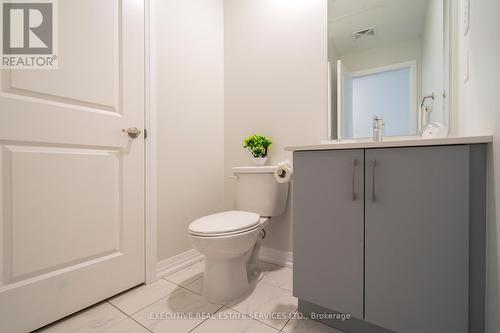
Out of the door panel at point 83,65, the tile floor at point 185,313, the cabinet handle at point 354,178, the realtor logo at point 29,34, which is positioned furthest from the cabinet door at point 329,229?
the realtor logo at point 29,34

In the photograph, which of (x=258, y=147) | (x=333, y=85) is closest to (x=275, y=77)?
(x=333, y=85)

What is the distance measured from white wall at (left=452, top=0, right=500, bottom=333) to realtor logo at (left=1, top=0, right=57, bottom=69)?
5.34ft

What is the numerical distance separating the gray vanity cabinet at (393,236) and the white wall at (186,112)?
0.90m

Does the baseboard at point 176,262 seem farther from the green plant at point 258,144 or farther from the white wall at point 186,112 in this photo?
the green plant at point 258,144

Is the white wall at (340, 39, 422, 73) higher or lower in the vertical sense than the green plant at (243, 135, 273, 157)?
higher

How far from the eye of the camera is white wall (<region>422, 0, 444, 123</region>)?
1.19 metres

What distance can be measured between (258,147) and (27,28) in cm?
133

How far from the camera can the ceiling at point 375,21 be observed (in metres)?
1.28

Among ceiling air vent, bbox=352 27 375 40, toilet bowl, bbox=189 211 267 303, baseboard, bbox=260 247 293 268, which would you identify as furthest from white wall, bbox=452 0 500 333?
baseboard, bbox=260 247 293 268

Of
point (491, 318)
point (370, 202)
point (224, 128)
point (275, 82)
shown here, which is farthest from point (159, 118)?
point (491, 318)

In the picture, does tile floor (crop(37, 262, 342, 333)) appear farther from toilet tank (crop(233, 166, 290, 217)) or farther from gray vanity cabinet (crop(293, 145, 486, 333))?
toilet tank (crop(233, 166, 290, 217))

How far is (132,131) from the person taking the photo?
1285 millimetres

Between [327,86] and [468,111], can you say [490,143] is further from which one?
[327,86]

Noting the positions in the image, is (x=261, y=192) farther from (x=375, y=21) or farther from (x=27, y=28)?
(x=27, y=28)
